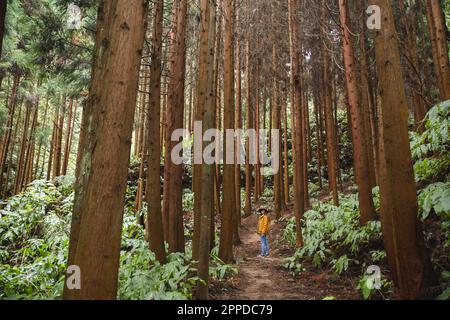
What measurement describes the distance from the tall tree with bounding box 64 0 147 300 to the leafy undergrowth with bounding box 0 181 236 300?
5.43 feet

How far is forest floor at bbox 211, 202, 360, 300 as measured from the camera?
17.6 feet

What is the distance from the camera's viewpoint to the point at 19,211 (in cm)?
900

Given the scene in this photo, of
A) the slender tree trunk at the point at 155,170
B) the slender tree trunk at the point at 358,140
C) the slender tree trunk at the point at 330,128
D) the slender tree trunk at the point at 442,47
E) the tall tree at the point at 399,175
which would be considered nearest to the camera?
the tall tree at the point at 399,175

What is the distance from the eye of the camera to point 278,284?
21.5 ft

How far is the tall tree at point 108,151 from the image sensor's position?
2.52m

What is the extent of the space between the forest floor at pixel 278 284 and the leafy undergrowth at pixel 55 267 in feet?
1.71

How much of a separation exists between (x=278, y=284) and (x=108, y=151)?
5288mm

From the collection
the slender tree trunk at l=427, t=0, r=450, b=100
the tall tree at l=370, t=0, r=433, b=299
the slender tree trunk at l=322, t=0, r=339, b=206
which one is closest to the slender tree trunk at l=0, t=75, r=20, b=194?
the slender tree trunk at l=322, t=0, r=339, b=206

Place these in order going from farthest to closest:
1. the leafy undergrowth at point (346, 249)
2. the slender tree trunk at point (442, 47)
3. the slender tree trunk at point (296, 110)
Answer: the slender tree trunk at point (296, 110) < the slender tree trunk at point (442, 47) < the leafy undergrowth at point (346, 249)

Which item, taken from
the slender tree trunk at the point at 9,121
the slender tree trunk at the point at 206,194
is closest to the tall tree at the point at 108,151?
the slender tree trunk at the point at 206,194

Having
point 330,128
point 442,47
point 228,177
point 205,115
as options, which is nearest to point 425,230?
point 205,115

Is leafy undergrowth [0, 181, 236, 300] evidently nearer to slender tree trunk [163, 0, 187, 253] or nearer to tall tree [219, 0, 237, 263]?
tall tree [219, 0, 237, 263]

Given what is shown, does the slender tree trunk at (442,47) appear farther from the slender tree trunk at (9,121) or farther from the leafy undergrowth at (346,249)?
the slender tree trunk at (9,121)
